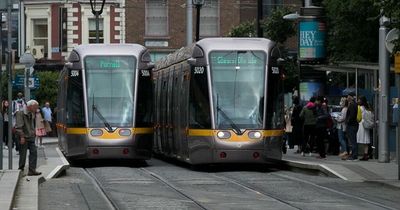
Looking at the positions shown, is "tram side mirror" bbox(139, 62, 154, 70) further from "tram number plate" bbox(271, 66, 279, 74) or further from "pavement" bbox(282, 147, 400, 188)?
"pavement" bbox(282, 147, 400, 188)

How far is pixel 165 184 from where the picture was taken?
67.7ft

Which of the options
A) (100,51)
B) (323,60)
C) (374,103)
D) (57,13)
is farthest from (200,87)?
(57,13)

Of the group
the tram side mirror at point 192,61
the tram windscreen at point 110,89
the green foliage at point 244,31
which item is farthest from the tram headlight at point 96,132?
the green foliage at point 244,31

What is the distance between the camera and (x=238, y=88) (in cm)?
2428

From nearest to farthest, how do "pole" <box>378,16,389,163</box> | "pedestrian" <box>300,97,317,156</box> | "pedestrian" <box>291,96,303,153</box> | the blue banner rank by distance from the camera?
"pole" <box>378,16,389,163</box> → "pedestrian" <box>300,97,317,156</box> → "pedestrian" <box>291,96,303,153</box> → the blue banner

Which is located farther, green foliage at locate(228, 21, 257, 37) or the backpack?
green foliage at locate(228, 21, 257, 37)

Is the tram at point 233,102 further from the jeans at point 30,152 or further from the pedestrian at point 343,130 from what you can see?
the jeans at point 30,152

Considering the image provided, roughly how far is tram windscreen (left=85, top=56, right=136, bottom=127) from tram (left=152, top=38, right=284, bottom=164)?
2147 millimetres

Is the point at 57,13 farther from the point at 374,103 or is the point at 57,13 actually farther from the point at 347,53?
the point at 374,103

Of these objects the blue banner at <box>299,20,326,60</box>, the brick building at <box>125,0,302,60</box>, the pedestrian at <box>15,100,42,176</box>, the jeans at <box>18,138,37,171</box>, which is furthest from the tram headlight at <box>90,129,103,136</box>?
the brick building at <box>125,0,302,60</box>

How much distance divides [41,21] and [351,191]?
47.6m

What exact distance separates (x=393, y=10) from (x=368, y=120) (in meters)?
7.64

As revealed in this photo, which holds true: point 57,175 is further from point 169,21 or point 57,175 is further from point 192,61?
point 169,21

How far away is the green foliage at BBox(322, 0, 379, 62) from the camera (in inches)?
1560
